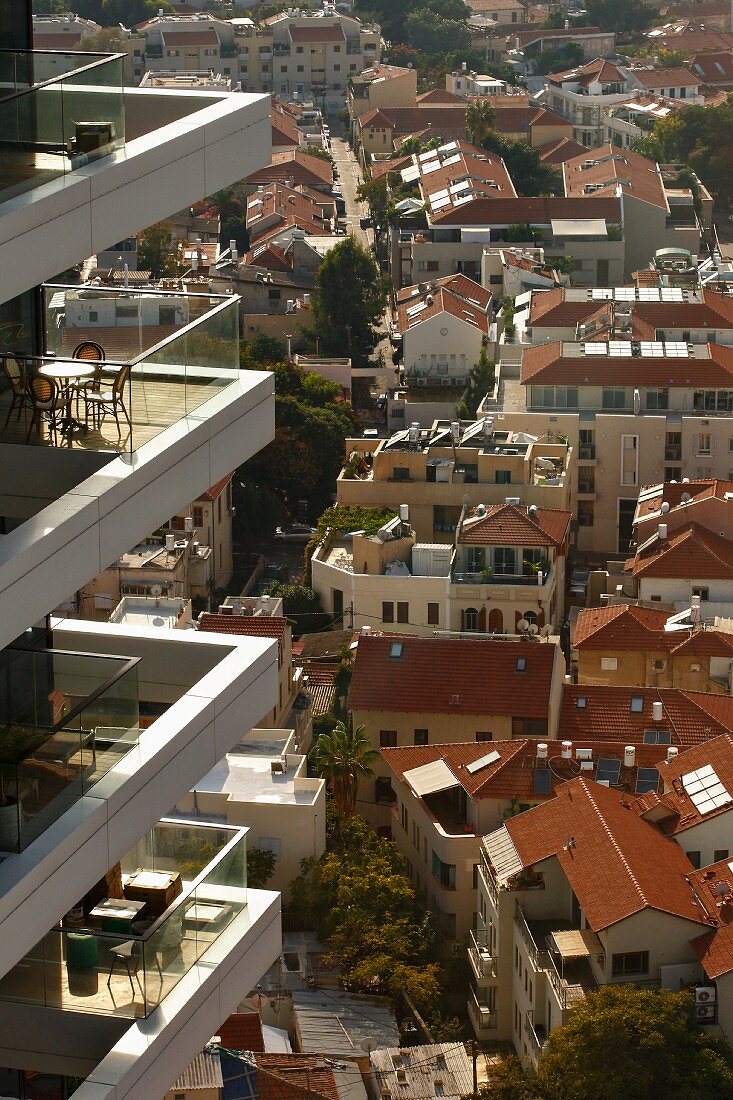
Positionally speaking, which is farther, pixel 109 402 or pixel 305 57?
pixel 305 57

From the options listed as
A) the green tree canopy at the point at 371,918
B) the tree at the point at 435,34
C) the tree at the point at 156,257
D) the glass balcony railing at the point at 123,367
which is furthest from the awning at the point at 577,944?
the tree at the point at 435,34

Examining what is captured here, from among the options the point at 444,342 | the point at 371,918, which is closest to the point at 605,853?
the point at 371,918

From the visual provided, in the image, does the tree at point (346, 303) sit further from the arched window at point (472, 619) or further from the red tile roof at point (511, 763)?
the red tile roof at point (511, 763)

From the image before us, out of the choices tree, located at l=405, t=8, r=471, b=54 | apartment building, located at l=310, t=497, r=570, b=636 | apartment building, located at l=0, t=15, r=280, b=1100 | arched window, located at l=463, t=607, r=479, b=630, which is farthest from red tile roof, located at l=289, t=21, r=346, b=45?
apartment building, located at l=0, t=15, r=280, b=1100

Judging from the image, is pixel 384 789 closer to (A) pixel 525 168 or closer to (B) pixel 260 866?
(B) pixel 260 866

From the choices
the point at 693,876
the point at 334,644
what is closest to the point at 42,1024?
the point at 693,876

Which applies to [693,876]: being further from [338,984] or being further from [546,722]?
[546,722]

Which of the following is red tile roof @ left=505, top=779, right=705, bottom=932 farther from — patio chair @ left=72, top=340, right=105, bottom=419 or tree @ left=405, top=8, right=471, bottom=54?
tree @ left=405, top=8, right=471, bottom=54
